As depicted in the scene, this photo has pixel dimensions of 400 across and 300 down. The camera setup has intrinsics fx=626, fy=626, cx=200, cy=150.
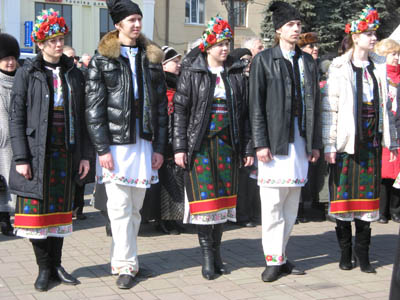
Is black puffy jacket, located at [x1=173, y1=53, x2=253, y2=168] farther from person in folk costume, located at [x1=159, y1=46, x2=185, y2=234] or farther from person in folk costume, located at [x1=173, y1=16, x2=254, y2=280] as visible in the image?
person in folk costume, located at [x1=159, y1=46, x2=185, y2=234]

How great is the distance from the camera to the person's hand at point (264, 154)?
511cm

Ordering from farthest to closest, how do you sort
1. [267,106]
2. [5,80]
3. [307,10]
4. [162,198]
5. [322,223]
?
[307,10], [322,223], [162,198], [5,80], [267,106]

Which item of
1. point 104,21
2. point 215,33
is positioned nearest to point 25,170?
point 215,33

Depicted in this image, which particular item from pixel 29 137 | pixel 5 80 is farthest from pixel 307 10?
pixel 29 137

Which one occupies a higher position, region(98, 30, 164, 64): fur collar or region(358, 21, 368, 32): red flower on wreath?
region(358, 21, 368, 32): red flower on wreath

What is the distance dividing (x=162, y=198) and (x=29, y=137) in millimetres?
2503

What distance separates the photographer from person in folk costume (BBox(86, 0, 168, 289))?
4.85 m

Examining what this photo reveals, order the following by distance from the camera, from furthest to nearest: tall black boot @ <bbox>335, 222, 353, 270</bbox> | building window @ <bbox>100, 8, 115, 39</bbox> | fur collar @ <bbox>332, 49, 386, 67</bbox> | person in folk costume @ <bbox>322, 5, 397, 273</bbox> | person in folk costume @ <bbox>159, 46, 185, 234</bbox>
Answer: building window @ <bbox>100, 8, 115, 39</bbox> < person in folk costume @ <bbox>159, 46, 185, 234</bbox> < tall black boot @ <bbox>335, 222, 353, 270</bbox> < fur collar @ <bbox>332, 49, 386, 67</bbox> < person in folk costume @ <bbox>322, 5, 397, 273</bbox>

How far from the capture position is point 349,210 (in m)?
5.45

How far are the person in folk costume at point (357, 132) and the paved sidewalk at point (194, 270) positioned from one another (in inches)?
15.8

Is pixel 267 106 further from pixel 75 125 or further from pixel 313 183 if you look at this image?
pixel 313 183

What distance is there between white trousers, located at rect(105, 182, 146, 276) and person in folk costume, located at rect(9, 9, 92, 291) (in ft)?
1.10

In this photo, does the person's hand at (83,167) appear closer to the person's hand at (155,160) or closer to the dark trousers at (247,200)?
the person's hand at (155,160)

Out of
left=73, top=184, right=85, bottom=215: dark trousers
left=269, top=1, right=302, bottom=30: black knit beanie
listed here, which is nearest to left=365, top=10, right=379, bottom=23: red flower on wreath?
left=269, top=1, right=302, bottom=30: black knit beanie
